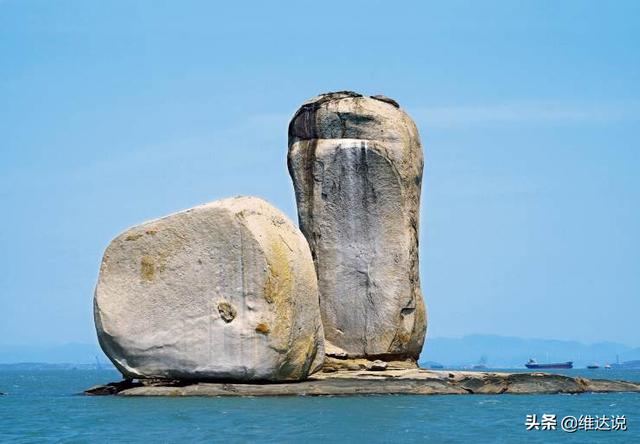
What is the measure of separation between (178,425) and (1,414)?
7.67 metres

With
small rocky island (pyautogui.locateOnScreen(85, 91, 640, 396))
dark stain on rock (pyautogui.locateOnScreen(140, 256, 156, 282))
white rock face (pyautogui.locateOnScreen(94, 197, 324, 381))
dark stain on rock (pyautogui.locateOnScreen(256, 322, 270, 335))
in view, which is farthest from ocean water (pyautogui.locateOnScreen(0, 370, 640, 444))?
dark stain on rock (pyautogui.locateOnScreen(140, 256, 156, 282))

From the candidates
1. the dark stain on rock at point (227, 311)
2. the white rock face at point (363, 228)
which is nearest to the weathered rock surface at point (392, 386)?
the white rock face at point (363, 228)

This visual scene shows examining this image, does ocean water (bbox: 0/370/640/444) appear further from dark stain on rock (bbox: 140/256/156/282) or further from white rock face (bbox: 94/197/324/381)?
dark stain on rock (bbox: 140/256/156/282)

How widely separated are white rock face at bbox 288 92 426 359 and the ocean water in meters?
3.20

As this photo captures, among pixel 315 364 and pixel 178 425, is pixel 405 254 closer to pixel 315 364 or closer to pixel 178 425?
pixel 315 364

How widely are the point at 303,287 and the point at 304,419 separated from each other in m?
5.57

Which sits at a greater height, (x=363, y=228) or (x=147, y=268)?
(x=363, y=228)

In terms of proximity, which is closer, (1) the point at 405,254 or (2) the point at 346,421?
(2) the point at 346,421

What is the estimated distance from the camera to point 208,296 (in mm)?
31500

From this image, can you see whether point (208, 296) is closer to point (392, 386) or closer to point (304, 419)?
point (304, 419)

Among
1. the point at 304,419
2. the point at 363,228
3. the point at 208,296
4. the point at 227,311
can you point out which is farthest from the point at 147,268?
the point at 363,228

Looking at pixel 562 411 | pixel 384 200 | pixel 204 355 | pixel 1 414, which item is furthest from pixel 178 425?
pixel 384 200

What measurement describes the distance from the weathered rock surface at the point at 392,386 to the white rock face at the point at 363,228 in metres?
1.57

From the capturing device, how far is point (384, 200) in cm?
3691
